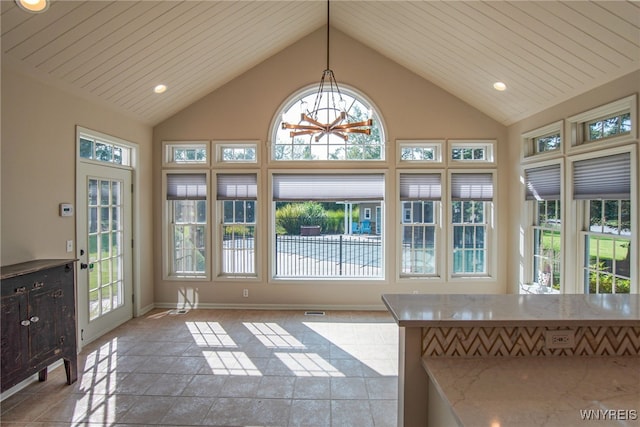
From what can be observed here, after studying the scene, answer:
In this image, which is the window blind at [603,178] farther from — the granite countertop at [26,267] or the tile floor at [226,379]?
the granite countertop at [26,267]


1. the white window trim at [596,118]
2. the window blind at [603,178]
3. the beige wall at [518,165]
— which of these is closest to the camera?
the white window trim at [596,118]

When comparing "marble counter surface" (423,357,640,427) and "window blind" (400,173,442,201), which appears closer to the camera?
"marble counter surface" (423,357,640,427)

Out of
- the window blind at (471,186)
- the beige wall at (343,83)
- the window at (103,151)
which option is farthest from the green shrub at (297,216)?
the window at (103,151)

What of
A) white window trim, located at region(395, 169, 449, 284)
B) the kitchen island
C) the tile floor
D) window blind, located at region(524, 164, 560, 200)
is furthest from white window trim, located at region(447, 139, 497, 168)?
A: the kitchen island

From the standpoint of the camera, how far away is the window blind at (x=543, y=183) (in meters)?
3.84

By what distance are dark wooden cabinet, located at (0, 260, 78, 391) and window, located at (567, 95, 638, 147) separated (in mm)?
5167

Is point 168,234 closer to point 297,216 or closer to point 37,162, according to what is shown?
point 297,216

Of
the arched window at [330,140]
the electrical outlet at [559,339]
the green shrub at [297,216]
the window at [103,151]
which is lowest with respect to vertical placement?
the electrical outlet at [559,339]

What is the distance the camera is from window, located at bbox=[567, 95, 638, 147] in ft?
9.55

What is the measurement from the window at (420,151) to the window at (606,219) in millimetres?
1768

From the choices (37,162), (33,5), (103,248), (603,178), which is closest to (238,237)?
(103,248)

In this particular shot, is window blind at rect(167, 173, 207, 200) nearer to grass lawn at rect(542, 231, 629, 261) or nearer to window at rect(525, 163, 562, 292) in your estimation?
window at rect(525, 163, 562, 292)

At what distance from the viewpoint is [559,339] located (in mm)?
1399

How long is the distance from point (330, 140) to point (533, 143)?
2.80 m
